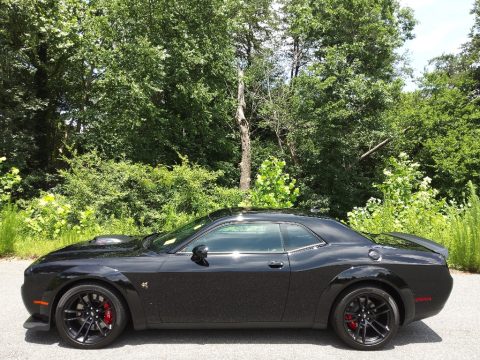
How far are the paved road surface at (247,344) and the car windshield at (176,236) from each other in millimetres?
934

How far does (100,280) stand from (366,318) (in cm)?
273

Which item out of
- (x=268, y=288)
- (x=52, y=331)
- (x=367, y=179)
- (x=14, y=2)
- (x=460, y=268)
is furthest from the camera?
(x=367, y=179)

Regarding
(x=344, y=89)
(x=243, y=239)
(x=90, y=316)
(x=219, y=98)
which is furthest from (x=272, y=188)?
(x=219, y=98)

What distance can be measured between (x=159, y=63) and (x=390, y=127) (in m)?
10.9

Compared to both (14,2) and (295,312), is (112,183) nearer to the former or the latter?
(295,312)

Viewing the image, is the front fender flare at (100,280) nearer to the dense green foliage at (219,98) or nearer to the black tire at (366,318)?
the black tire at (366,318)

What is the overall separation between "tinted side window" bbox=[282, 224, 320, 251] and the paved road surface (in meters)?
1.00

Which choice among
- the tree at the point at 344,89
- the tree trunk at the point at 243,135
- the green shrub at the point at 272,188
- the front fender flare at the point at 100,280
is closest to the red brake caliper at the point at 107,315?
the front fender flare at the point at 100,280

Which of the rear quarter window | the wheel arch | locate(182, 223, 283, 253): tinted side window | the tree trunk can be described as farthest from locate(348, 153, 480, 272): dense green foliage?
the tree trunk

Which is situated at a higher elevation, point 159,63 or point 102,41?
point 102,41

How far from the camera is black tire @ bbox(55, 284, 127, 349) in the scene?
4.00 meters

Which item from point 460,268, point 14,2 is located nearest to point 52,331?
point 460,268

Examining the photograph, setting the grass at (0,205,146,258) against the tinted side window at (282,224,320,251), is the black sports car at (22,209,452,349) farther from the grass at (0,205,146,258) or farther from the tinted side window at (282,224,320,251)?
the grass at (0,205,146,258)

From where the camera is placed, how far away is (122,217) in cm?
1010
